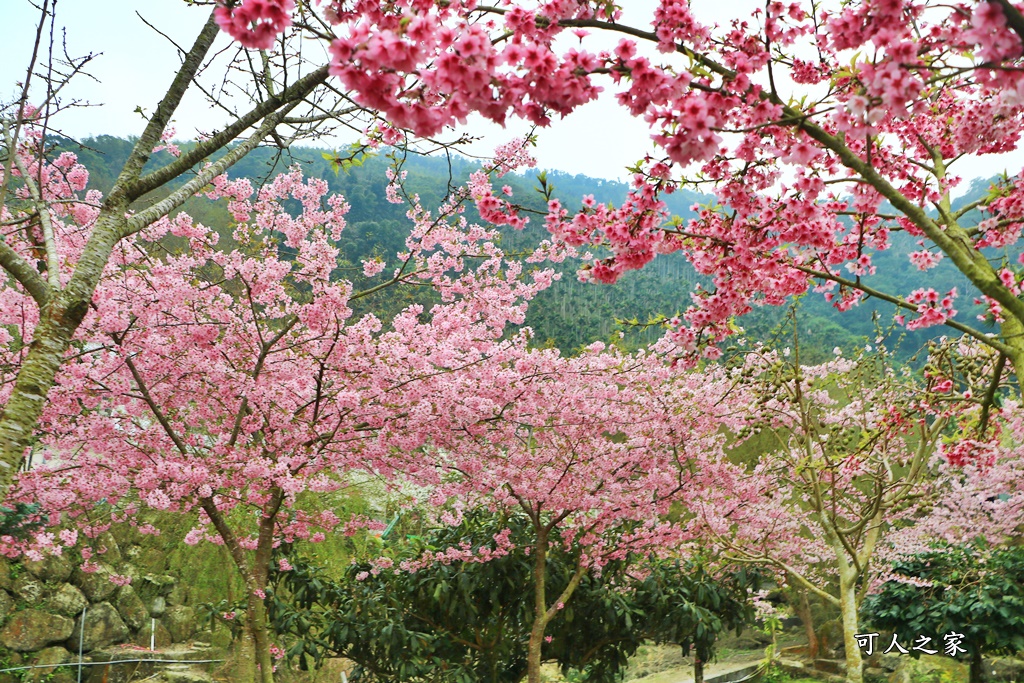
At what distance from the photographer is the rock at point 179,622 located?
1120cm

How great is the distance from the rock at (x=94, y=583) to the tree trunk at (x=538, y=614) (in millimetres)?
7894

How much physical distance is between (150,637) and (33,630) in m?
1.72

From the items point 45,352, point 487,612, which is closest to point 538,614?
point 487,612

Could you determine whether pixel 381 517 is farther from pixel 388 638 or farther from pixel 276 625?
pixel 388 638

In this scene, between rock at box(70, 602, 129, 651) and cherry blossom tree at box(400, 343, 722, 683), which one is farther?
rock at box(70, 602, 129, 651)

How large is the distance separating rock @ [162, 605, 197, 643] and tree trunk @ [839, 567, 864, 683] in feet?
32.9

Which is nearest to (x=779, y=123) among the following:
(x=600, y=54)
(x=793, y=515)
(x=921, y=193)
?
(x=600, y=54)

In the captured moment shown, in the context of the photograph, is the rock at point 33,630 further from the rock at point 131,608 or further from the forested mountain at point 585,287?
the forested mountain at point 585,287

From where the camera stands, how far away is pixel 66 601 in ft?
33.2

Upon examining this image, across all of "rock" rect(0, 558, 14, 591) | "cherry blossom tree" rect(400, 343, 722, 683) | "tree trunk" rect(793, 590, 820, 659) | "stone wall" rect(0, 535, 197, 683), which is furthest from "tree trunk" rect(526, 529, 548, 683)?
"rock" rect(0, 558, 14, 591)

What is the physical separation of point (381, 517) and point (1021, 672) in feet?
33.3

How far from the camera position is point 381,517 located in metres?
12.6

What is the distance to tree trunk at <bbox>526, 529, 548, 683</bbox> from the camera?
6.07m

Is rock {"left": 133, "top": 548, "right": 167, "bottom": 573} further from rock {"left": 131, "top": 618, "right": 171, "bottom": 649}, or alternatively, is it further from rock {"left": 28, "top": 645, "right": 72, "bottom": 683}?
rock {"left": 28, "top": 645, "right": 72, "bottom": 683}
